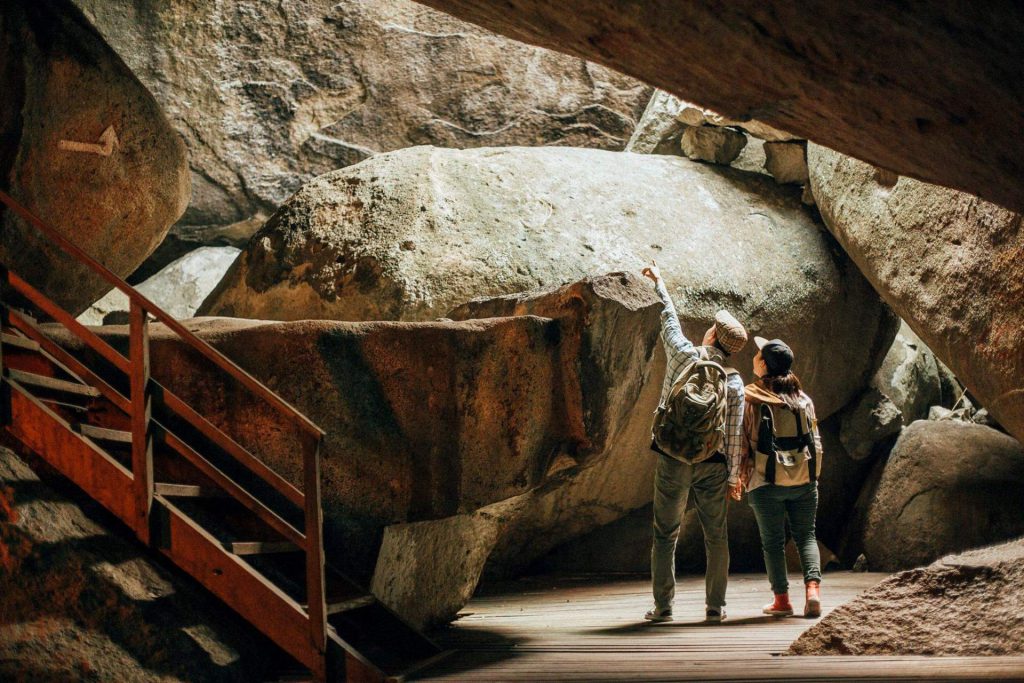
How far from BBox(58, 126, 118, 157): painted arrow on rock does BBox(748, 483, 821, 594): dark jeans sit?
13.2 feet

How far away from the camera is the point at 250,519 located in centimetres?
407

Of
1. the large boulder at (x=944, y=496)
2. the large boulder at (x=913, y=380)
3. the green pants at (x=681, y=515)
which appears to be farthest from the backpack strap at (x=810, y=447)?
the large boulder at (x=913, y=380)

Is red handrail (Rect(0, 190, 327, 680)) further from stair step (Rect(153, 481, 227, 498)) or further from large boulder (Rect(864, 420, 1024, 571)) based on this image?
large boulder (Rect(864, 420, 1024, 571))

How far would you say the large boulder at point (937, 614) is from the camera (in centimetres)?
394

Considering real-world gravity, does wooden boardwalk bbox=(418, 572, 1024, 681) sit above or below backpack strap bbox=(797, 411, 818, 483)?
below

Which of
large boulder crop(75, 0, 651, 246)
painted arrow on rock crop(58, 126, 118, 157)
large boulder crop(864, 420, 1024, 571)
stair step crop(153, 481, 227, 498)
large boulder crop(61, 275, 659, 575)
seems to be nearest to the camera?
stair step crop(153, 481, 227, 498)

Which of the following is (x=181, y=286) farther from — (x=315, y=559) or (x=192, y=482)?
(x=315, y=559)

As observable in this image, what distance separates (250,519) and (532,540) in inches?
172

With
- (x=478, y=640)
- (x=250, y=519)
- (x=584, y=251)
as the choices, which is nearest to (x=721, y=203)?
(x=584, y=251)

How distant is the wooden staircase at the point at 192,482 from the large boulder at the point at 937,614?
1.72 m

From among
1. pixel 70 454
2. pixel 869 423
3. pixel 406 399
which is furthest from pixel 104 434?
pixel 869 423

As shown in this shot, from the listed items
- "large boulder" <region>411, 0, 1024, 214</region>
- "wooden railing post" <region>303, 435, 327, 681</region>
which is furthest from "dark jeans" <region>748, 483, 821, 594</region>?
"large boulder" <region>411, 0, 1024, 214</region>

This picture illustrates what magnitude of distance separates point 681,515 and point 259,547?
243 cm

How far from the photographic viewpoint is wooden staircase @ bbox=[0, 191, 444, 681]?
11.6 ft
